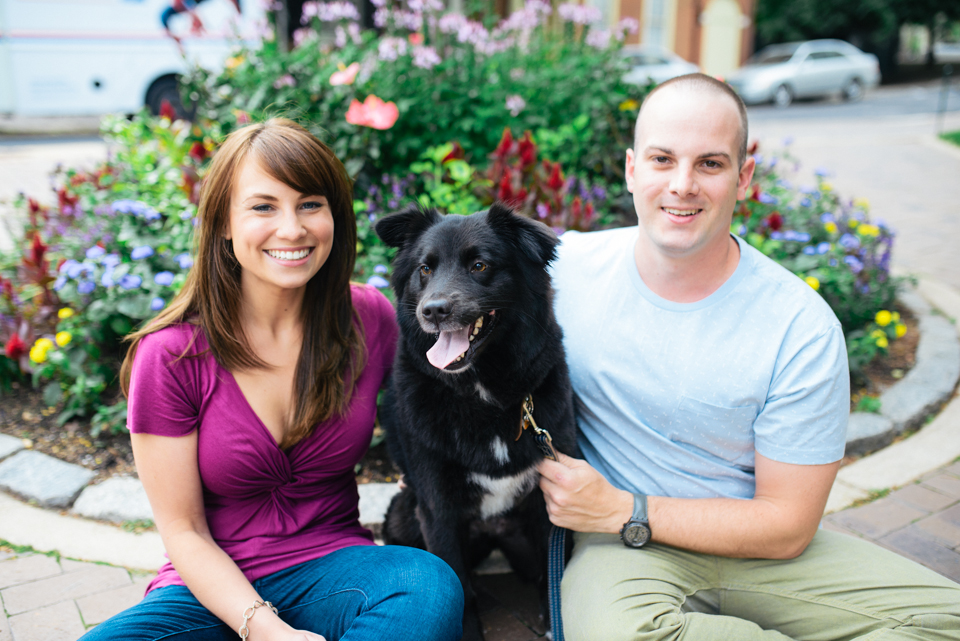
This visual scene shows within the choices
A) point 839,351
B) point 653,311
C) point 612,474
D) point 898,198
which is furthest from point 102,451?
point 898,198

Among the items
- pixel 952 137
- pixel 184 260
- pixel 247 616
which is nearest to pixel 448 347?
pixel 247 616

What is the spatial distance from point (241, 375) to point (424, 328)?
0.56 meters

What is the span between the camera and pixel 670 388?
188 cm

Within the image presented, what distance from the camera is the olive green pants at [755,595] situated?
1.66m

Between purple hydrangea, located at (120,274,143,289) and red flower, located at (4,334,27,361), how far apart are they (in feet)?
2.15

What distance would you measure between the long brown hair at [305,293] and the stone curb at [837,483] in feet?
2.76

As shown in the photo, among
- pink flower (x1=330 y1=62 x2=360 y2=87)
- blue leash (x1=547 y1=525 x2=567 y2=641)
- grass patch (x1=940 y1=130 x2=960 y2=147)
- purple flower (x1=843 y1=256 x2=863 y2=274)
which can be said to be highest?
pink flower (x1=330 y1=62 x2=360 y2=87)

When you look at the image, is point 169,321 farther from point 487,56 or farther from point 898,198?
point 898,198

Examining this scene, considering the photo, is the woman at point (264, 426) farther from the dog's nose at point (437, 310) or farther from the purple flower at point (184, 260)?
the purple flower at point (184, 260)

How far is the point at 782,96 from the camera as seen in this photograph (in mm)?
19438

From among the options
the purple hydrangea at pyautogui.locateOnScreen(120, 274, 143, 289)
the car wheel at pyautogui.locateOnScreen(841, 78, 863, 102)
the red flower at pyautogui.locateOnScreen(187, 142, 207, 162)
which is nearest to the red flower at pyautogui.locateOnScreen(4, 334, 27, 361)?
the purple hydrangea at pyautogui.locateOnScreen(120, 274, 143, 289)

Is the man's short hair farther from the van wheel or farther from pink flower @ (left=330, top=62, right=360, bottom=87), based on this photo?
the van wheel

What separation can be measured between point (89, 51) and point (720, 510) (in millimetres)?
12159

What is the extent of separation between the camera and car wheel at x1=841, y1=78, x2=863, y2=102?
20381 mm
